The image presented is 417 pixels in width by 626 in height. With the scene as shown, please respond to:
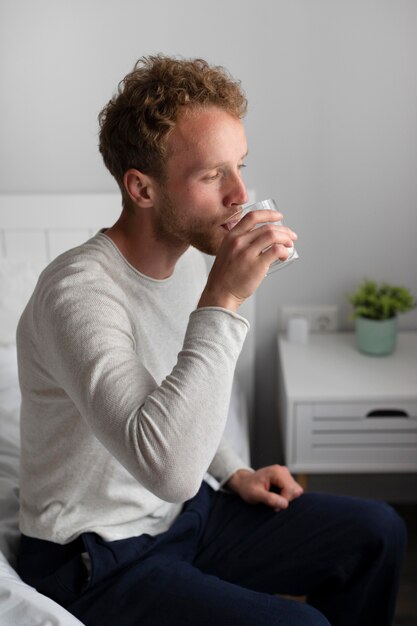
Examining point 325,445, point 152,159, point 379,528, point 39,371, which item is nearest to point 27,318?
point 39,371

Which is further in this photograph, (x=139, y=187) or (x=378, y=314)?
(x=378, y=314)

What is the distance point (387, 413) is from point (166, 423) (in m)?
1.25

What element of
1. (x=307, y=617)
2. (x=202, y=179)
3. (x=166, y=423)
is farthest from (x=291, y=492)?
(x=202, y=179)

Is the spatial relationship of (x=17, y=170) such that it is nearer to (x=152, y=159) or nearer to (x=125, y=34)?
(x=125, y=34)

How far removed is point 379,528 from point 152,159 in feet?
2.45

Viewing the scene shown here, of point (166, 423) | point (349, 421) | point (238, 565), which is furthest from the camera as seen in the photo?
point (349, 421)

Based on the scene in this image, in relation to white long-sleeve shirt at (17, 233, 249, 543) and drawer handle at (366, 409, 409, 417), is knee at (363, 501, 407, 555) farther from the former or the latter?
drawer handle at (366, 409, 409, 417)

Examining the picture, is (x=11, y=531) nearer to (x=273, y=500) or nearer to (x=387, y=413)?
(x=273, y=500)

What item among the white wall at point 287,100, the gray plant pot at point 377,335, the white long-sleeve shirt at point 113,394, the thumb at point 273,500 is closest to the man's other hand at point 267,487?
the thumb at point 273,500

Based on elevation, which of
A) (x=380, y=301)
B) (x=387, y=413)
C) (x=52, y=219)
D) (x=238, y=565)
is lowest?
(x=387, y=413)

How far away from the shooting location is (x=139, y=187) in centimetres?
121

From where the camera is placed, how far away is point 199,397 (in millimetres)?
1004

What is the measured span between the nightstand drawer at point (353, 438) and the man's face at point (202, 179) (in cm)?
82

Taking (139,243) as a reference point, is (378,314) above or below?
below
